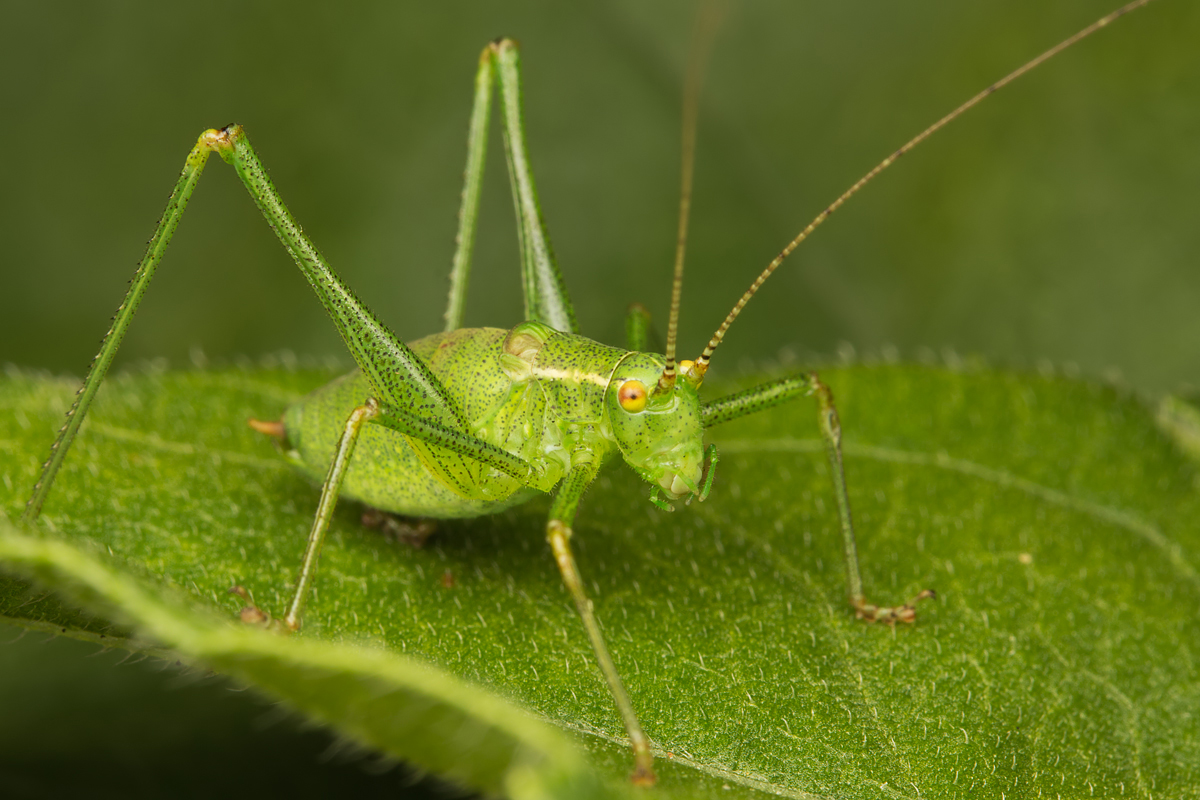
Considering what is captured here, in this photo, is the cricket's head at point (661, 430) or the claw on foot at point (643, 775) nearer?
the claw on foot at point (643, 775)

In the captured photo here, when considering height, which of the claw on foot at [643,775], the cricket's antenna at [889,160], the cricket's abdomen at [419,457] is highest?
the cricket's antenna at [889,160]

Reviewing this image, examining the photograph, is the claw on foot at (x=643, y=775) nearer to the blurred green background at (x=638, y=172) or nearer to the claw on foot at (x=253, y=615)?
the claw on foot at (x=253, y=615)

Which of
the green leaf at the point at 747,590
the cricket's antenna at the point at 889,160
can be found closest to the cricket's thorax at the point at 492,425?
the green leaf at the point at 747,590

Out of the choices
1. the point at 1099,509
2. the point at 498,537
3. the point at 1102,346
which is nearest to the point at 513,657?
the point at 498,537

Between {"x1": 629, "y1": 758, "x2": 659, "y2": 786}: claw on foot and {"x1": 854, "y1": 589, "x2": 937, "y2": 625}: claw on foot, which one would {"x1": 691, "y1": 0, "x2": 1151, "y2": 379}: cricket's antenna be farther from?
{"x1": 629, "y1": 758, "x2": 659, "y2": 786}: claw on foot

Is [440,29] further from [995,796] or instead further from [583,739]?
[995,796]

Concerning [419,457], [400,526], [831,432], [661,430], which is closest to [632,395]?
[661,430]
